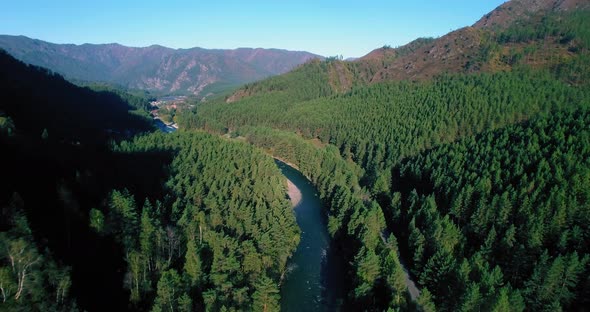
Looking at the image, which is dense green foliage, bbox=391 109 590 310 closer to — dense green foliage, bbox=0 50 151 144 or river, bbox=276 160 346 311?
river, bbox=276 160 346 311

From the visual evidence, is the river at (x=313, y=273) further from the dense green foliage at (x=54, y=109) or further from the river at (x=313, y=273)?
the dense green foliage at (x=54, y=109)

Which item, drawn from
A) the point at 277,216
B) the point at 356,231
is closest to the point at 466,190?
the point at 356,231

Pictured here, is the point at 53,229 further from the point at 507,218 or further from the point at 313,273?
the point at 507,218

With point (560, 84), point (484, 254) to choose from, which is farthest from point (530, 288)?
point (560, 84)

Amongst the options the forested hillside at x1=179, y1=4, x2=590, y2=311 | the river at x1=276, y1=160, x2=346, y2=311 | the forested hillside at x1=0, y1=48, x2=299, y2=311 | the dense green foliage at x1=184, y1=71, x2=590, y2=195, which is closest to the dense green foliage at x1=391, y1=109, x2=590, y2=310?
the forested hillside at x1=179, y1=4, x2=590, y2=311

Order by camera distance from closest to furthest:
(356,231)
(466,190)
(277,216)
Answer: (356,231)
(277,216)
(466,190)

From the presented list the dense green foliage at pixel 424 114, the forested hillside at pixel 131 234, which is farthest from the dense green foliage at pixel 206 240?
the dense green foliage at pixel 424 114
